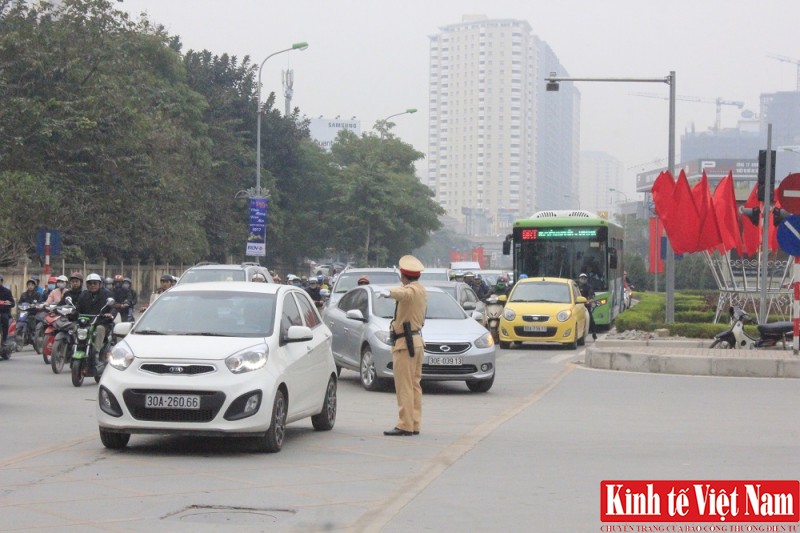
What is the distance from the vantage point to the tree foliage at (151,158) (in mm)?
39812

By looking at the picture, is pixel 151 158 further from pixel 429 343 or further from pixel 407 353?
pixel 407 353

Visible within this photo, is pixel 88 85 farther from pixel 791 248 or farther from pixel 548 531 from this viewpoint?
pixel 548 531

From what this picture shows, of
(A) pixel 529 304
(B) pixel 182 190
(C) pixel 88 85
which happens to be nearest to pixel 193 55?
(B) pixel 182 190

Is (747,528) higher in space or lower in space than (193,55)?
lower

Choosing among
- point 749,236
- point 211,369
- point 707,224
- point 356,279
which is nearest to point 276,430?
point 211,369

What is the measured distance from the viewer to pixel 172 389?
10508 millimetres

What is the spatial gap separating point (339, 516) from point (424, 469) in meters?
2.18

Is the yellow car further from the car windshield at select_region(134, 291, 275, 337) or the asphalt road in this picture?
the car windshield at select_region(134, 291, 275, 337)

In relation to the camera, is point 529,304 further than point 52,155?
No

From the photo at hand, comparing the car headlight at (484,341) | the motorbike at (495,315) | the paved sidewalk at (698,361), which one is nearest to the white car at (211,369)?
the car headlight at (484,341)

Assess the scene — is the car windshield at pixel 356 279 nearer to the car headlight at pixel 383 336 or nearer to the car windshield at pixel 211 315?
the car headlight at pixel 383 336

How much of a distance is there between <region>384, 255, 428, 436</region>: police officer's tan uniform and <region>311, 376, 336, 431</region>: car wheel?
0.70m

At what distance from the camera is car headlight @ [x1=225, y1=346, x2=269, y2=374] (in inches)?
421

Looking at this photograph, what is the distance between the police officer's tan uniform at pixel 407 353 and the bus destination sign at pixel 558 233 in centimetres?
2155
